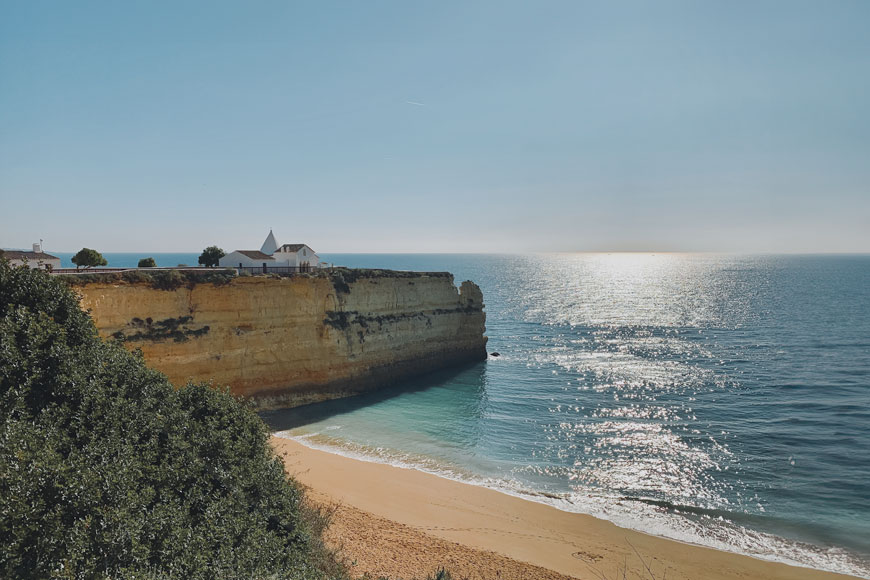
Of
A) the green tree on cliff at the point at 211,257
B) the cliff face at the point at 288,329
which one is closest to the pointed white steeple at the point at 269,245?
the green tree on cliff at the point at 211,257

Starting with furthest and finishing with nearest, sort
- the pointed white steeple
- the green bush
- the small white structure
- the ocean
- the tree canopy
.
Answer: the pointed white steeple < the tree canopy < the small white structure < the ocean < the green bush

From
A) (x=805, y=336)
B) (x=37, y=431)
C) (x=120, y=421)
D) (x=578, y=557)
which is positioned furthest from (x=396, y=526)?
(x=805, y=336)

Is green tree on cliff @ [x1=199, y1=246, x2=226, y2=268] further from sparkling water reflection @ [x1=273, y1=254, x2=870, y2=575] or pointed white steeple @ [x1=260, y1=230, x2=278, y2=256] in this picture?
sparkling water reflection @ [x1=273, y1=254, x2=870, y2=575]

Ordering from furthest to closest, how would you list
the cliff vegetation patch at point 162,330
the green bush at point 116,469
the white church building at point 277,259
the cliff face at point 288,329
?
the white church building at point 277,259 < the cliff face at point 288,329 < the cliff vegetation patch at point 162,330 < the green bush at point 116,469

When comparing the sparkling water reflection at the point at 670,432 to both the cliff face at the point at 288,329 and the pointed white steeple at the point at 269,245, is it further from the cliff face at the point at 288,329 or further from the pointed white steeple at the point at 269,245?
the pointed white steeple at the point at 269,245

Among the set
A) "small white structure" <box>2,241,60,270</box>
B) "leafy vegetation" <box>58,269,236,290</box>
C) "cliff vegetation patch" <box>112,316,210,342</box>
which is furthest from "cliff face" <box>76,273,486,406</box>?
"small white structure" <box>2,241,60,270</box>

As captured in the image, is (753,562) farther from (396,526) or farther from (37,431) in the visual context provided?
(37,431)
